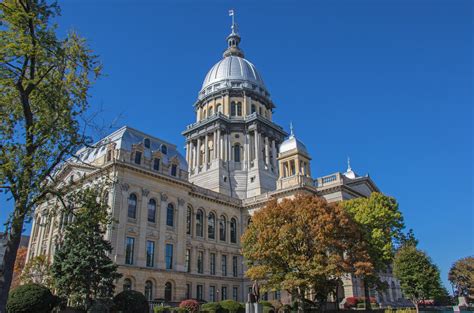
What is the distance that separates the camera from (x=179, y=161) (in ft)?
158

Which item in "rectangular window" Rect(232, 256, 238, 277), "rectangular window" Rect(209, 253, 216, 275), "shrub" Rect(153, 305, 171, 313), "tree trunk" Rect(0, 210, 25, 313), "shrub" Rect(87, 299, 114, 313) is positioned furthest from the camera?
"rectangular window" Rect(232, 256, 238, 277)

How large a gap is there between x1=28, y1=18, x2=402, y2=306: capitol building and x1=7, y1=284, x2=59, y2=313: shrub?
4.08 meters

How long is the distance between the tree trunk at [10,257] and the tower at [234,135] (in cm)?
4613

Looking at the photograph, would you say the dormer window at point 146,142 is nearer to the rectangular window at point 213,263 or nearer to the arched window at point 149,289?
the arched window at point 149,289

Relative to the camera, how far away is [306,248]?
34156 millimetres

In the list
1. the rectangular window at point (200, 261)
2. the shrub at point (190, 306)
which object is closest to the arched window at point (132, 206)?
the shrub at point (190, 306)

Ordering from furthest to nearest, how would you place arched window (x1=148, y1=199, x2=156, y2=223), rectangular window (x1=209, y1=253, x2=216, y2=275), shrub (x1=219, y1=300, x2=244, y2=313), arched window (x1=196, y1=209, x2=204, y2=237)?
arched window (x1=196, y1=209, x2=204, y2=237), rectangular window (x1=209, y1=253, x2=216, y2=275), arched window (x1=148, y1=199, x2=156, y2=223), shrub (x1=219, y1=300, x2=244, y2=313)

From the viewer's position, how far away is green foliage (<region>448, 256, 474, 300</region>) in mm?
56312

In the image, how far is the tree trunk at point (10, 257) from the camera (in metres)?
17.4

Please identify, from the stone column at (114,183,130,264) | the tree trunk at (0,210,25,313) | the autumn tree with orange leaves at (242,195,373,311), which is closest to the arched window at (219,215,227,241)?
the stone column at (114,183,130,264)

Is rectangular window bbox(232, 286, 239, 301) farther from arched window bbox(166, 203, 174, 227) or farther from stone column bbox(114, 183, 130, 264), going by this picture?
stone column bbox(114, 183, 130, 264)

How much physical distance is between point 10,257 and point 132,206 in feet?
79.1

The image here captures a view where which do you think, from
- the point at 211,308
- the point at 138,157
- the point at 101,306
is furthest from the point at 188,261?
the point at 101,306

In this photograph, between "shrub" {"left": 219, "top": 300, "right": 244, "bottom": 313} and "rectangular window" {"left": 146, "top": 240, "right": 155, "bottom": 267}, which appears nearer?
"shrub" {"left": 219, "top": 300, "right": 244, "bottom": 313}
